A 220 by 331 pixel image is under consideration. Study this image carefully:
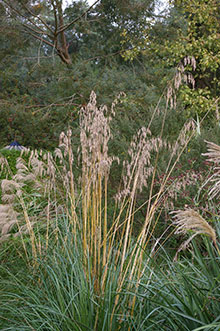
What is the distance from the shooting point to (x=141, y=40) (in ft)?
45.6

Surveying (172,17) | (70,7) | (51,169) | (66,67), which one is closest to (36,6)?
(70,7)

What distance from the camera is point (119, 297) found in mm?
2355

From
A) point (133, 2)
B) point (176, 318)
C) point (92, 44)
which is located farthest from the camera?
point (92, 44)

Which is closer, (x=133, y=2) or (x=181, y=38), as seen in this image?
(x=181, y=38)

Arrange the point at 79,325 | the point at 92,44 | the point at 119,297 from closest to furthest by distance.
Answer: the point at 79,325, the point at 119,297, the point at 92,44

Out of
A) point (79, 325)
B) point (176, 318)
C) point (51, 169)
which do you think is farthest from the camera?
point (51, 169)

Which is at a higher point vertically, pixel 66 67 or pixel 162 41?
pixel 162 41

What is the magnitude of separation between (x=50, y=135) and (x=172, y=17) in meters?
5.71

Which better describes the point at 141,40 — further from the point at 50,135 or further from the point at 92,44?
the point at 50,135

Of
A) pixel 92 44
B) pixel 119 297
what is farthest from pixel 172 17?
pixel 119 297

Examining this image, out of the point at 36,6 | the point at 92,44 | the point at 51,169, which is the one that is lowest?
the point at 51,169

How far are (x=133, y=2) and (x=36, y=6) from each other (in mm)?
3148

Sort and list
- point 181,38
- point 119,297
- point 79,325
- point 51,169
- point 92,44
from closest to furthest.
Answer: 1. point 79,325
2. point 119,297
3. point 51,169
4. point 181,38
5. point 92,44

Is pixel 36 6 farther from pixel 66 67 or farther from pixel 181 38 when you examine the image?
pixel 181 38
